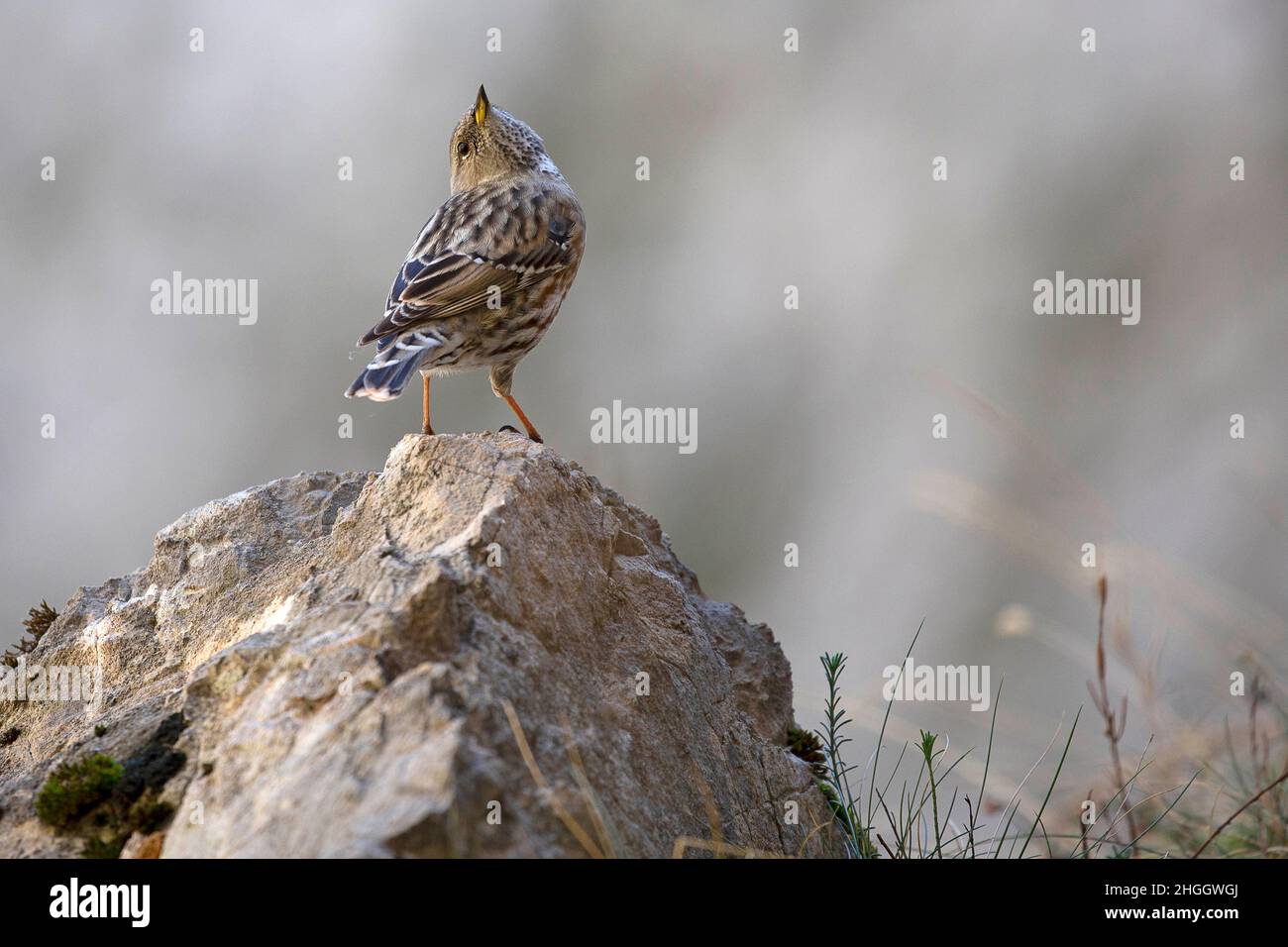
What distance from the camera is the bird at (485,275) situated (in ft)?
15.8

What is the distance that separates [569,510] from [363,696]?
3.96ft

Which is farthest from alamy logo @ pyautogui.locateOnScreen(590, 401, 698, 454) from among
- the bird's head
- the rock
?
the rock

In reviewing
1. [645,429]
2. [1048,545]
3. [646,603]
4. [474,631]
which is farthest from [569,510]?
[645,429]

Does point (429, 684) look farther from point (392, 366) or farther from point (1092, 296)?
point (1092, 296)

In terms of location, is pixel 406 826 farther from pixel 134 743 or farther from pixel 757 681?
pixel 757 681

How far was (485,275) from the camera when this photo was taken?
16.7 feet

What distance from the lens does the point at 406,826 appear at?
2.25m

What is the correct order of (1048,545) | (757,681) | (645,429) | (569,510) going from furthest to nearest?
(645,429), (1048,545), (757,681), (569,510)

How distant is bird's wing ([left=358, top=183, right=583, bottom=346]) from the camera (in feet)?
16.1

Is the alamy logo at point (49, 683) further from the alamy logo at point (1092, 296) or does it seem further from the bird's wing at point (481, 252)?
the alamy logo at point (1092, 296)

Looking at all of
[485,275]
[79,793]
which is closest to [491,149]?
[485,275]
